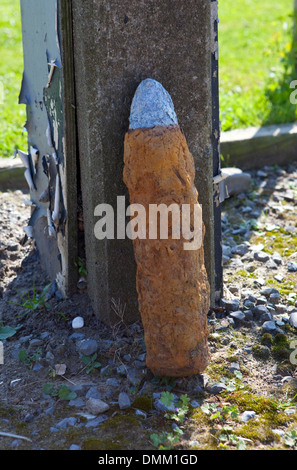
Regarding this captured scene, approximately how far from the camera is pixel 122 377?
251cm

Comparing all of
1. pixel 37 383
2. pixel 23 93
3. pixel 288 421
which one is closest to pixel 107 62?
pixel 23 93

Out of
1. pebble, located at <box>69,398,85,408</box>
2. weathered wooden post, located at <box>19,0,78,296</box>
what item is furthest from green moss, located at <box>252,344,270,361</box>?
weathered wooden post, located at <box>19,0,78,296</box>

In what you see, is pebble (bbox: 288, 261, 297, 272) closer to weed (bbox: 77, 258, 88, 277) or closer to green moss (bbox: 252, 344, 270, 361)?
green moss (bbox: 252, 344, 270, 361)

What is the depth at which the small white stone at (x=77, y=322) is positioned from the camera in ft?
9.27

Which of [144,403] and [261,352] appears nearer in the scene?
[144,403]

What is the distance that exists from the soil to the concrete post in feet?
0.86

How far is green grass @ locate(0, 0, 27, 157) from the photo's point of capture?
477 cm

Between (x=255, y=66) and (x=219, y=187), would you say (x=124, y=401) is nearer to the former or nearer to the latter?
(x=219, y=187)

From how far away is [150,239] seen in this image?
90.8 inches

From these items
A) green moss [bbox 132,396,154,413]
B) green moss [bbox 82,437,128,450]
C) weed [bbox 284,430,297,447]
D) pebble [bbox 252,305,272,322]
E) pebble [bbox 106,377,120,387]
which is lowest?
weed [bbox 284,430,297,447]

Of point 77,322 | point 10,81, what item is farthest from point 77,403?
point 10,81

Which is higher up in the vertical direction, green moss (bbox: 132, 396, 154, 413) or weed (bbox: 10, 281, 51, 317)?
weed (bbox: 10, 281, 51, 317)

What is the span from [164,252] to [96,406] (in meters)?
0.67
